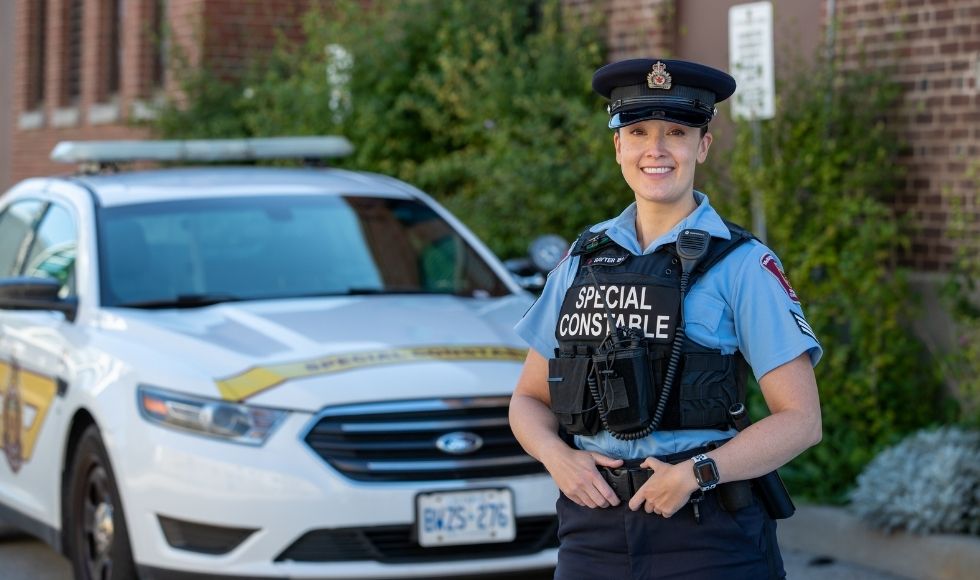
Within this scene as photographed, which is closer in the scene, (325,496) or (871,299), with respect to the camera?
(325,496)

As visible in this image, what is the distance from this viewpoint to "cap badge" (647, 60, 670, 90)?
Result: 3246 mm

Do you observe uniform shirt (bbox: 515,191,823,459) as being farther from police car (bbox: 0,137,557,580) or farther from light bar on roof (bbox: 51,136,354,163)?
light bar on roof (bbox: 51,136,354,163)

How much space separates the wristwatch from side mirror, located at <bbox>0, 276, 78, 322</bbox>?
4.04 m

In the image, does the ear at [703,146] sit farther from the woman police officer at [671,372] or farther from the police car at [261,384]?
the police car at [261,384]

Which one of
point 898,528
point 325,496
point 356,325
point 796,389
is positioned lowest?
point 898,528

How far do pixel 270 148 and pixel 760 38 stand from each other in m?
2.48

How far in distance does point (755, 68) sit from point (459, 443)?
353cm

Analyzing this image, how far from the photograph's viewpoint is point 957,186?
8805mm

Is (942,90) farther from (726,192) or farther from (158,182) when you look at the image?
(158,182)

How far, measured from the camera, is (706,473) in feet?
10.1

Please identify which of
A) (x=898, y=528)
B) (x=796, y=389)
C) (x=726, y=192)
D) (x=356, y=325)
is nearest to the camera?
(x=796, y=389)

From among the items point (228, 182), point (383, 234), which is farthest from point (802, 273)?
point (228, 182)

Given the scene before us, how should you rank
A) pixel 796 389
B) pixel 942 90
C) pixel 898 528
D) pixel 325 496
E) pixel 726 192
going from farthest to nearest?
pixel 726 192, pixel 942 90, pixel 898 528, pixel 325 496, pixel 796 389

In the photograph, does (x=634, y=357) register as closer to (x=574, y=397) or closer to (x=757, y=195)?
(x=574, y=397)
